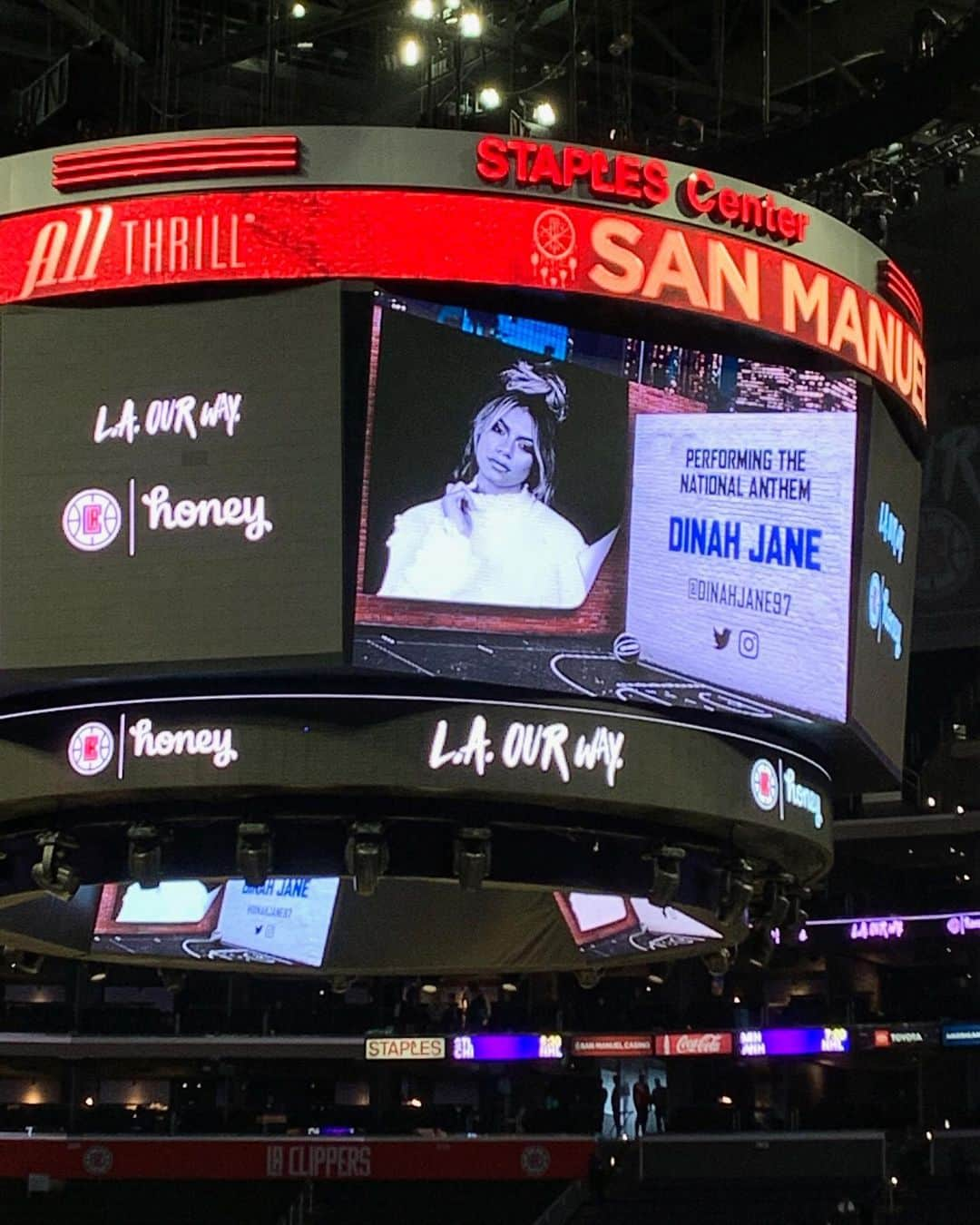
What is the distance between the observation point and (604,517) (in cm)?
1337

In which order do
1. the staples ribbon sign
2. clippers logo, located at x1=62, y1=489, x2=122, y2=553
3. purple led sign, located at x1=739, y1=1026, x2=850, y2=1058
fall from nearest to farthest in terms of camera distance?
A: 1. clippers logo, located at x1=62, y1=489, x2=122, y2=553
2. purple led sign, located at x1=739, y1=1026, x2=850, y2=1058
3. the staples ribbon sign

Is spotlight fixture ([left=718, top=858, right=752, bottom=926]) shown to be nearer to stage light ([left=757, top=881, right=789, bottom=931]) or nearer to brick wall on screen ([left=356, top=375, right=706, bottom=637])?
stage light ([left=757, top=881, right=789, bottom=931])

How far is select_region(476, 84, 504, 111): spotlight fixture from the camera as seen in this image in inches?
891

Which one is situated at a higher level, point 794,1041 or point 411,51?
point 411,51

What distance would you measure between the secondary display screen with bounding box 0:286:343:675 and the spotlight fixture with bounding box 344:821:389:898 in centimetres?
156

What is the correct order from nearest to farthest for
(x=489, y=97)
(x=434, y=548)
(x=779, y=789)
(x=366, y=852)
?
Result: 1. (x=434, y=548)
2. (x=366, y=852)
3. (x=779, y=789)
4. (x=489, y=97)

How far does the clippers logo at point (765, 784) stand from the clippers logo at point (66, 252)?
213 inches

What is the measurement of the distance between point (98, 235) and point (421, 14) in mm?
9237

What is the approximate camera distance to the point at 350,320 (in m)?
13.0

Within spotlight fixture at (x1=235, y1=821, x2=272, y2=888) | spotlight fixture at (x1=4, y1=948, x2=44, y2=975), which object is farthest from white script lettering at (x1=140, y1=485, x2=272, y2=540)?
spotlight fixture at (x1=4, y1=948, x2=44, y2=975)

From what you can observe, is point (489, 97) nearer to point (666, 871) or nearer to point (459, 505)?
point (459, 505)

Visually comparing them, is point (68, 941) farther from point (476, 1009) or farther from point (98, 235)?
point (476, 1009)

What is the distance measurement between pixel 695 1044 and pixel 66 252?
26363 mm

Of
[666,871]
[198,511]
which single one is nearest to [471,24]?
[198,511]
